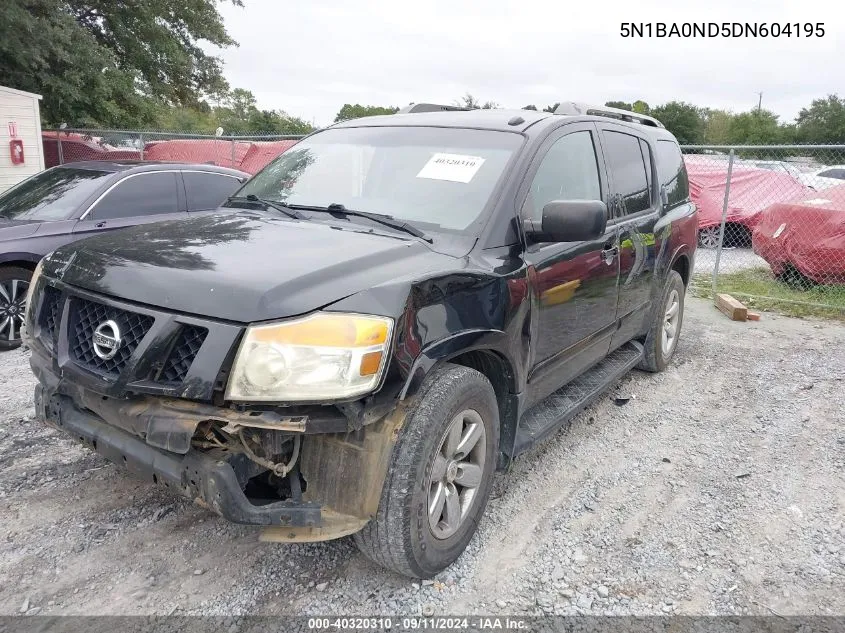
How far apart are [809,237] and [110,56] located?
1415 centimetres

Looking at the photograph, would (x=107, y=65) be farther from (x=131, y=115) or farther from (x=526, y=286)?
(x=526, y=286)

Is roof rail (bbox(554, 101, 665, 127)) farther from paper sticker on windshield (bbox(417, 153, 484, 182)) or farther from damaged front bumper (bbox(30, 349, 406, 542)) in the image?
damaged front bumper (bbox(30, 349, 406, 542))

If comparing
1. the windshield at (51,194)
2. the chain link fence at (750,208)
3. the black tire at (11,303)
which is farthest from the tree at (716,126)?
the black tire at (11,303)

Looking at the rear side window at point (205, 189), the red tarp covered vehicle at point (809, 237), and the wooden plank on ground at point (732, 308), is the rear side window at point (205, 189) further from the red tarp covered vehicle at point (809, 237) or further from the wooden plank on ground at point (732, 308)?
the red tarp covered vehicle at point (809, 237)

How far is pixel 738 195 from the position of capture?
12.5 metres

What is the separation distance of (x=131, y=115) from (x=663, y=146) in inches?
612

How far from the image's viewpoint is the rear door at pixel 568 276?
3141 mm

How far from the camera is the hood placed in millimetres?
2146

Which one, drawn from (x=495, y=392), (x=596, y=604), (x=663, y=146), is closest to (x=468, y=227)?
(x=495, y=392)

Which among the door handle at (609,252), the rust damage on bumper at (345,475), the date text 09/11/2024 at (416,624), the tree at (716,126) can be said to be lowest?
the date text 09/11/2024 at (416,624)

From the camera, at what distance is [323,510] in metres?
2.29

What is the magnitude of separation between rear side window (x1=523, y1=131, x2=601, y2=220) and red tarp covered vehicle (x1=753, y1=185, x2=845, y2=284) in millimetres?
6278

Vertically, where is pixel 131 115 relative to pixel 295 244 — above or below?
above

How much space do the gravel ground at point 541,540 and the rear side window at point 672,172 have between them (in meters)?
1.85
